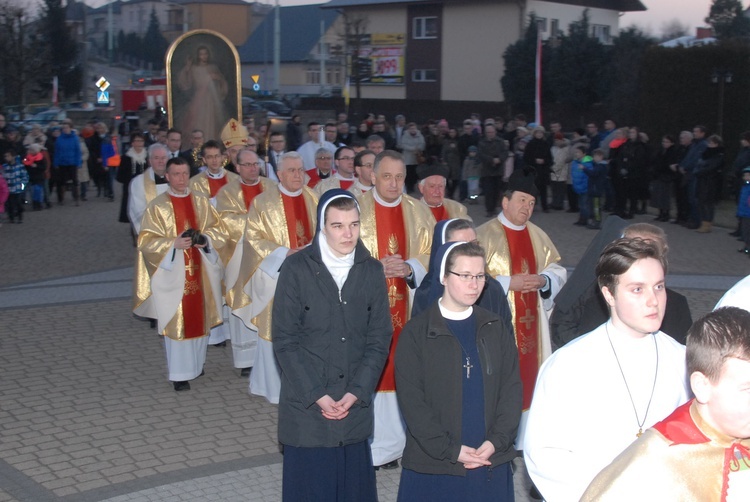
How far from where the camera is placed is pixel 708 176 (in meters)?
16.2

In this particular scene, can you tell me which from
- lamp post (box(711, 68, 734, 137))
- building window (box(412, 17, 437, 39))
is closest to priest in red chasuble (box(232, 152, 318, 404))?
lamp post (box(711, 68, 734, 137))

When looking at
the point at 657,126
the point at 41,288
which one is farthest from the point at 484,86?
the point at 41,288

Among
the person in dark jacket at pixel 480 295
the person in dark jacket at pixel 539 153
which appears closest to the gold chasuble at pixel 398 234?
the person in dark jacket at pixel 480 295

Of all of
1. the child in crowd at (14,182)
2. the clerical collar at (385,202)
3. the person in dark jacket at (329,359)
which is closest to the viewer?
the person in dark jacket at (329,359)

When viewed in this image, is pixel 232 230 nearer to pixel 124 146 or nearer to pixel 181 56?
pixel 181 56

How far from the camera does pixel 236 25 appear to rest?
111875 mm

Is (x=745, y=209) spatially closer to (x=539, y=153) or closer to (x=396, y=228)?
(x=539, y=153)

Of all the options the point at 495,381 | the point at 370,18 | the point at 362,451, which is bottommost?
the point at 362,451

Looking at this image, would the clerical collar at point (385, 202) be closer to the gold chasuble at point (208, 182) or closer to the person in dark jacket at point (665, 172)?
the gold chasuble at point (208, 182)

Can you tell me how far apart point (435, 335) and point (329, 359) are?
746 mm

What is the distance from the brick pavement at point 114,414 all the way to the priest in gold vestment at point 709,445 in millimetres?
3677

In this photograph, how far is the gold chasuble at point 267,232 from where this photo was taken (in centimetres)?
778

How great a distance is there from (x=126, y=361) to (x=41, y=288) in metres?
3.99

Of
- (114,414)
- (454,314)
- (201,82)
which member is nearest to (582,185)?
(201,82)
